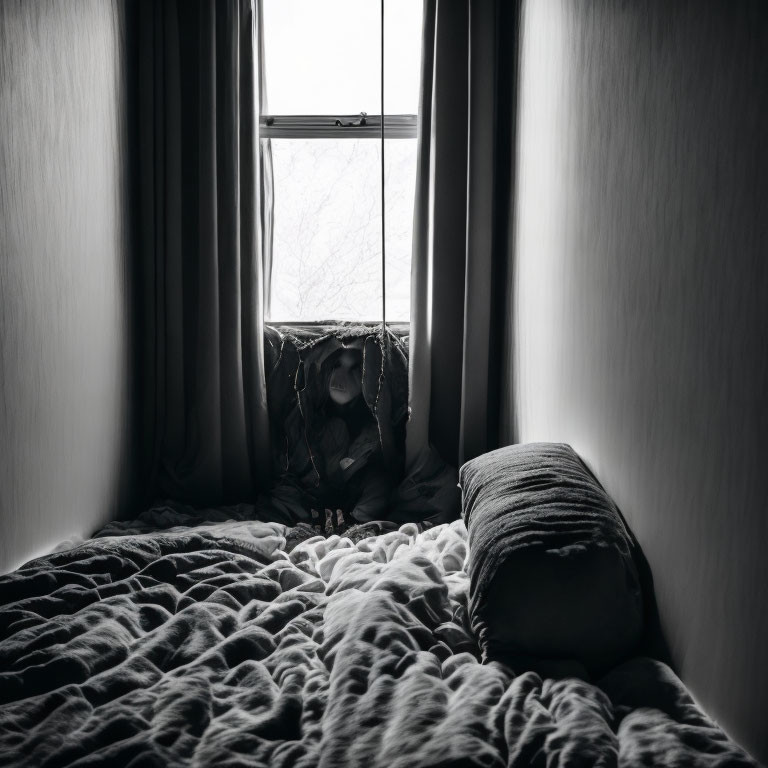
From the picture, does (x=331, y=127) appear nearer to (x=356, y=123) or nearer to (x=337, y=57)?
(x=356, y=123)

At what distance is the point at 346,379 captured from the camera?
8.91 feet

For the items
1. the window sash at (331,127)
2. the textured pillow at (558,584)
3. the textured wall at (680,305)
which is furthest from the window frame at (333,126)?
the textured pillow at (558,584)

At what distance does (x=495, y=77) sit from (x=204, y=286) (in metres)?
1.32

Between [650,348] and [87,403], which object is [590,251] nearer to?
[650,348]

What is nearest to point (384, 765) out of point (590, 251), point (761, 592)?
point (761, 592)

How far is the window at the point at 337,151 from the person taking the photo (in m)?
2.84

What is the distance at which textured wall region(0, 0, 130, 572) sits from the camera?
1.78 meters

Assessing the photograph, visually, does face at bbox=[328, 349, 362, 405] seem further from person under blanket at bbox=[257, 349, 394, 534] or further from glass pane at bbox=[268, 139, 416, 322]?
glass pane at bbox=[268, 139, 416, 322]

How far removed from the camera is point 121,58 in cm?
252

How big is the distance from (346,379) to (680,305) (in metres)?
1.67

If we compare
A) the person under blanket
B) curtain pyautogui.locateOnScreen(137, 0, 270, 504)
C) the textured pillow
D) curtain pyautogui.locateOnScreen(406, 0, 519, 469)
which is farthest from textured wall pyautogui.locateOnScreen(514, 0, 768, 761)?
curtain pyautogui.locateOnScreen(137, 0, 270, 504)

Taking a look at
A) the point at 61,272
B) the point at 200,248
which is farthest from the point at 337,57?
the point at 61,272

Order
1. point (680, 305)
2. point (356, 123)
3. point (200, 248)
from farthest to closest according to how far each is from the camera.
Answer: point (356, 123) < point (200, 248) < point (680, 305)

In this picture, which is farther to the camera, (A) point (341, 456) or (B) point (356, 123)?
(B) point (356, 123)
